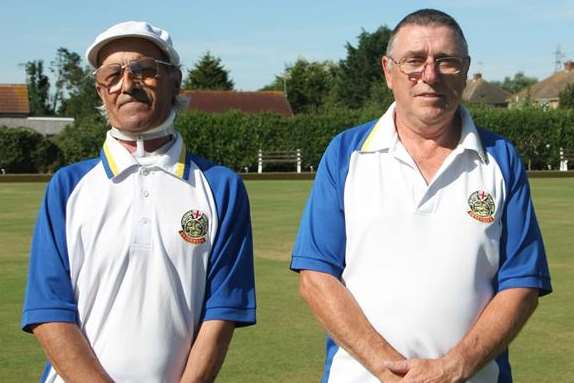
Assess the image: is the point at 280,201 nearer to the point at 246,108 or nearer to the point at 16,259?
the point at 16,259

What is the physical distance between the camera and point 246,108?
204ft

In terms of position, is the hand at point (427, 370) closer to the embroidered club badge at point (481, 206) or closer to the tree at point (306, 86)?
the embroidered club badge at point (481, 206)

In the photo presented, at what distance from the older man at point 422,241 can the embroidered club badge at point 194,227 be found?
438mm

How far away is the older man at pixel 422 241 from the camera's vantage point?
10.3 ft

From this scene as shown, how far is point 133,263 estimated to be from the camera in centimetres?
295

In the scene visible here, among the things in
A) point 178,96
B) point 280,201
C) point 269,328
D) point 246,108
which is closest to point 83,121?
point 280,201

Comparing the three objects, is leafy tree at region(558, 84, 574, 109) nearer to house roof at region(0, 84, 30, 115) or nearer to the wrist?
house roof at region(0, 84, 30, 115)

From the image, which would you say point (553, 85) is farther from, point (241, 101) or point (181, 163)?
point (181, 163)

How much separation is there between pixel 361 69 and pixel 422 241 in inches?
2911

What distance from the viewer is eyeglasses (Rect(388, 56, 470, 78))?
324 cm

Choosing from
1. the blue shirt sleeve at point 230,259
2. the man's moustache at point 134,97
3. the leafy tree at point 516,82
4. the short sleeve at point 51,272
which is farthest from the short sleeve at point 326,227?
the leafy tree at point 516,82

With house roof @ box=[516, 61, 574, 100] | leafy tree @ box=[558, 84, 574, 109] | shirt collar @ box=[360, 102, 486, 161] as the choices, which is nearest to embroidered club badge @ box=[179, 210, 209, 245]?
shirt collar @ box=[360, 102, 486, 161]

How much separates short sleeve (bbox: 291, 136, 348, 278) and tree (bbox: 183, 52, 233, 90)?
69148 millimetres

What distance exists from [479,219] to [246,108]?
59.4 meters
